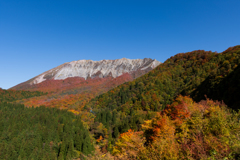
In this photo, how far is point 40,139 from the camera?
73312 millimetres

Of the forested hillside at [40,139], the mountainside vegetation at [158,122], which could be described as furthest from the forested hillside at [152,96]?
the forested hillside at [40,139]

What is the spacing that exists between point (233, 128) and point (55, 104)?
181488 mm

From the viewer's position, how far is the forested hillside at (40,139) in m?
61.2

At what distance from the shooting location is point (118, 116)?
375 feet

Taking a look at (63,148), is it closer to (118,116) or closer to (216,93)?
(118,116)

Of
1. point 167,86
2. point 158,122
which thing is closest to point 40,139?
point 158,122

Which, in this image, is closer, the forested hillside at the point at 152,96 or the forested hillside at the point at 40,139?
the forested hillside at the point at 40,139

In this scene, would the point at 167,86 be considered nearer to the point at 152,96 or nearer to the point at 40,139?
the point at 152,96

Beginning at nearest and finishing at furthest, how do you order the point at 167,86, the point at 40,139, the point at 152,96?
the point at 40,139 < the point at 152,96 < the point at 167,86

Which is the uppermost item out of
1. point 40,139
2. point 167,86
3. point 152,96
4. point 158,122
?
point 167,86

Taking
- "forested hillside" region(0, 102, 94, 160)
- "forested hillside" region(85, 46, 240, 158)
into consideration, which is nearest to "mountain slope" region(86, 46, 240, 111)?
"forested hillside" region(85, 46, 240, 158)

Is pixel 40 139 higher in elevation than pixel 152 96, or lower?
lower

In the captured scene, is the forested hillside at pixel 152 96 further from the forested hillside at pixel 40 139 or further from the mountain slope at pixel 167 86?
the forested hillside at pixel 40 139

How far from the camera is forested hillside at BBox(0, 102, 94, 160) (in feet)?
201
